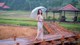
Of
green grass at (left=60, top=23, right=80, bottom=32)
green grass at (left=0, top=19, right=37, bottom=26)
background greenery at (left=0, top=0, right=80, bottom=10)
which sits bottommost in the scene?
green grass at (left=60, top=23, right=80, bottom=32)

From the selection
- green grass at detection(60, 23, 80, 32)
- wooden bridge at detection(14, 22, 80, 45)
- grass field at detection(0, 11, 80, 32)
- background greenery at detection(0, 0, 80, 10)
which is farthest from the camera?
green grass at detection(60, 23, 80, 32)

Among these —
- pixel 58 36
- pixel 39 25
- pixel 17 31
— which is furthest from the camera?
pixel 58 36

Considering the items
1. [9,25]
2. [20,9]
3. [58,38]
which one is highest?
[20,9]

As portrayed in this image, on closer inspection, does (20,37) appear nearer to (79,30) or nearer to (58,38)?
(58,38)

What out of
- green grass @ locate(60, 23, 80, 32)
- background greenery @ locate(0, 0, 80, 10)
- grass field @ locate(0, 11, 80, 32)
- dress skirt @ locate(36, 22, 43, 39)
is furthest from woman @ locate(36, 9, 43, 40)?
green grass @ locate(60, 23, 80, 32)

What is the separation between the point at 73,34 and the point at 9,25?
5.74ft

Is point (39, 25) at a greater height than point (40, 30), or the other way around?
point (39, 25)

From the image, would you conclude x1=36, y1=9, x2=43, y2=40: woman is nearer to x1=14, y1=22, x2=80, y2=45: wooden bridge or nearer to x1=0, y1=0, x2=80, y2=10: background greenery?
x1=14, y1=22, x2=80, y2=45: wooden bridge

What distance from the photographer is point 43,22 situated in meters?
5.48

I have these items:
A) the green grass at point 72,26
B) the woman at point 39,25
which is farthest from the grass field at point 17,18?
the green grass at point 72,26

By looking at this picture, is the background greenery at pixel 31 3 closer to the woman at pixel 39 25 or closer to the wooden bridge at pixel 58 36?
the woman at pixel 39 25

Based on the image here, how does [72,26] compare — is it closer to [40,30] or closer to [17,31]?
[40,30]

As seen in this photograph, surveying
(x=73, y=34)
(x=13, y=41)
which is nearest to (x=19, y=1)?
(x=13, y=41)

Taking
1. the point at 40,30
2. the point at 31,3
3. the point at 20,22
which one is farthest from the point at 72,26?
the point at 20,22
